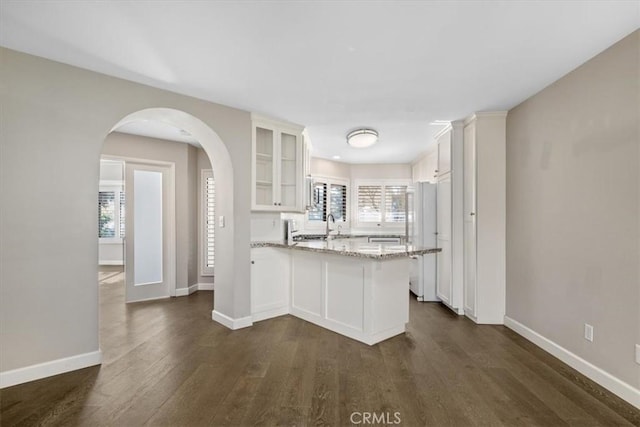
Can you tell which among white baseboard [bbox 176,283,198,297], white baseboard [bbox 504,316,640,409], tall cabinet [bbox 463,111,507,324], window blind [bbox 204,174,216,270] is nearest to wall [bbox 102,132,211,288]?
white baseboard [bbox 176,283,198,297]

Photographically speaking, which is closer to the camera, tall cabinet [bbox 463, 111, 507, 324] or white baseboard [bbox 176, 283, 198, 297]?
tall cabinet [bbox 463, 111, 507, 324]

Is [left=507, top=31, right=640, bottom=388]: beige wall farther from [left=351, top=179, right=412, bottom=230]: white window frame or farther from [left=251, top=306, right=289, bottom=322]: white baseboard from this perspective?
[left=351, top=179, right=412, bottom=230]: white window frame

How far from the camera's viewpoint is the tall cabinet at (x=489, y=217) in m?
3.60

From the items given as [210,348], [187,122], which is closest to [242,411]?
[210,348]

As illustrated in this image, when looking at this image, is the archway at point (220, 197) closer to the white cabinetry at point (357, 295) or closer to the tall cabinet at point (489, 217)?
the white cabinetry at point (357, 295)

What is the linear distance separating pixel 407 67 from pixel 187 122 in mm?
2289

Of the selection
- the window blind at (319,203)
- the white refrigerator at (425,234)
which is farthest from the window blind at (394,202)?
the white refrigerator at (425,234)

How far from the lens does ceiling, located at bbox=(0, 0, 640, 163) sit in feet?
6.12

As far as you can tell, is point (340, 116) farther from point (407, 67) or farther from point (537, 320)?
point (537, 320)

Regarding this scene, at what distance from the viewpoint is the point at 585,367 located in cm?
245

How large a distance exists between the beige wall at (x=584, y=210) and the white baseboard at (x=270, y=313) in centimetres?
264

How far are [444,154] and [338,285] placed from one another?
7.94ft

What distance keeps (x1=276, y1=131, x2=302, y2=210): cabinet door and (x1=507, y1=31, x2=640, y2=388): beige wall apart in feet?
8.39

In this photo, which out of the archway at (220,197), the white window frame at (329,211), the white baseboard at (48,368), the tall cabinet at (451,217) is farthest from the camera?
the white window frame at (329,211)
